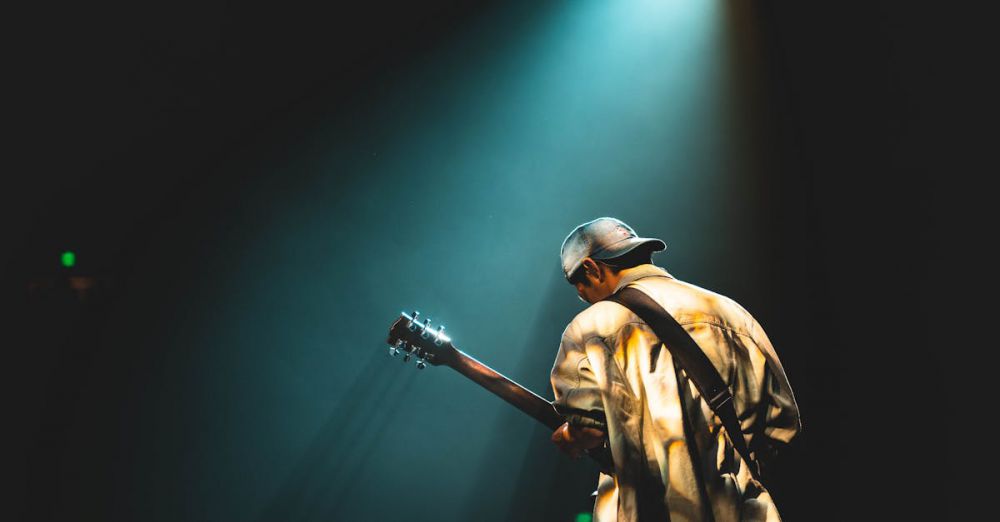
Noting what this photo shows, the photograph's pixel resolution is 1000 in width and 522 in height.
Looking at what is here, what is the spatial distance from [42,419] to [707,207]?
348cm

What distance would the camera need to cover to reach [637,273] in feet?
5.61

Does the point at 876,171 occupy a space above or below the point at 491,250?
above

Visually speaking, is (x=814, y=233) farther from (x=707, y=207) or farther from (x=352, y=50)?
(x=352, y=50)

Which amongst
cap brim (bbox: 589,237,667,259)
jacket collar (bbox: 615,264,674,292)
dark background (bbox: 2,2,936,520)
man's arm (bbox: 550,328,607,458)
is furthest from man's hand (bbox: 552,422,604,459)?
dark background (bbox: 2,2,936,520)

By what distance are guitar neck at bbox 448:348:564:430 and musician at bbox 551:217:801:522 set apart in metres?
0.28

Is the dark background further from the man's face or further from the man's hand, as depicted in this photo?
the man's hand

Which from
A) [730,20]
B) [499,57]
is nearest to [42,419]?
[499,57]

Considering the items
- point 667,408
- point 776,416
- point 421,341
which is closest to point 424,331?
point 421,341

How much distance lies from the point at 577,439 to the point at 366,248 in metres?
1.54

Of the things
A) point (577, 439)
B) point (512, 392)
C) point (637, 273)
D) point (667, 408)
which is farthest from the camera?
point (512, 392)

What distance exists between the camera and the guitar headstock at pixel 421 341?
2029 mm

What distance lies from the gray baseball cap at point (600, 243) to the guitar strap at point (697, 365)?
0.78 ft

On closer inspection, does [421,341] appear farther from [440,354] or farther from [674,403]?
Answer: [674,403]

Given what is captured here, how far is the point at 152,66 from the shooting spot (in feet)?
7.97
